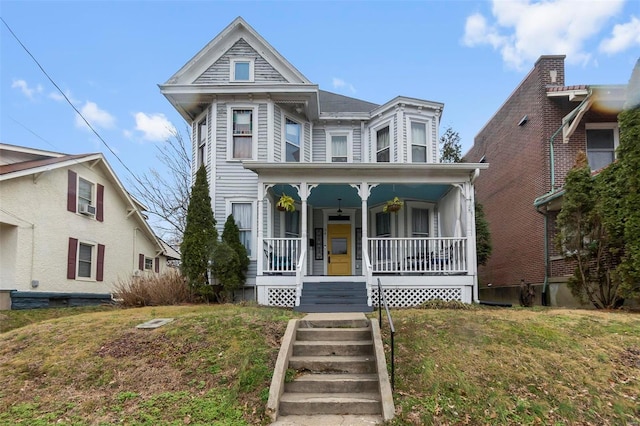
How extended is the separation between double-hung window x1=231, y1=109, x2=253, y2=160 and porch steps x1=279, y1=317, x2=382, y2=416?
712 cm

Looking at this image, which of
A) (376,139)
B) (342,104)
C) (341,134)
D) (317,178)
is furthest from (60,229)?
(376,139)


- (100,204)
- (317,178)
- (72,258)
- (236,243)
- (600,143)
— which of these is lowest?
(72,258)

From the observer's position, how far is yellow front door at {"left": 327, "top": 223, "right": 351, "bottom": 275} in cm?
1429

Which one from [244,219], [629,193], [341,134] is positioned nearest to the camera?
[629,193]

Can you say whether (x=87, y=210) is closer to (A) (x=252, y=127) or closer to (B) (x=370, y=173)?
(A) (x=252, y=127)

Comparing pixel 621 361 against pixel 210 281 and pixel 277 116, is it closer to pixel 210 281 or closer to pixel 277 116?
pixel 210 281

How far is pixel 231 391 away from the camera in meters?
5.63

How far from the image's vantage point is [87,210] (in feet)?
50.5

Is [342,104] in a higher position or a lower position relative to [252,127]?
higher

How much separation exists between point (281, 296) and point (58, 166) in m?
8.34

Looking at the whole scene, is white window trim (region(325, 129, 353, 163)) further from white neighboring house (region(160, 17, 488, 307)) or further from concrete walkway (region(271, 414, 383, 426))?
concrete walkway (region(271, 414, 383, 426))

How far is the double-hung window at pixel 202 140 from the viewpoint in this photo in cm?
1403

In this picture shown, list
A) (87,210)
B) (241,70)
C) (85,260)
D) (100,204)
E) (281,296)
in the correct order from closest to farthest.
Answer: (281,296) → (241,70) → (87,210) → (85,260) → (100,204)

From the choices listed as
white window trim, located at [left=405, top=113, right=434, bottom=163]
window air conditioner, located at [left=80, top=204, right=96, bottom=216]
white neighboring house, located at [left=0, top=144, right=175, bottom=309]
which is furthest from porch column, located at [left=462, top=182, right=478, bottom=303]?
window air conditioner, located at [left=80, top=204, right=96, bottom=216]
